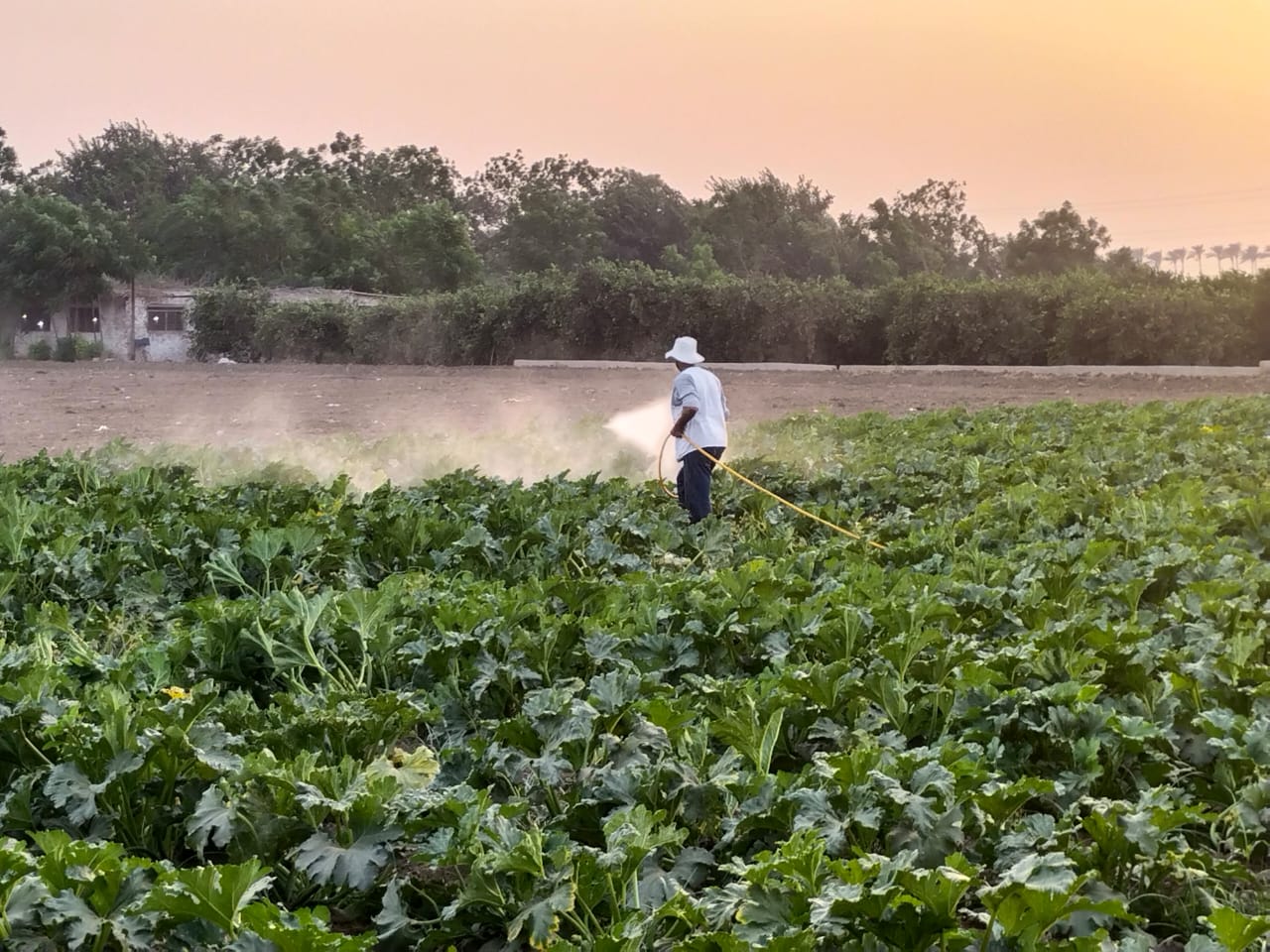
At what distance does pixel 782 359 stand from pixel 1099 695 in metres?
30.7

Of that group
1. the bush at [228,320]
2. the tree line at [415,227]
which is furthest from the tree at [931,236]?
the bush at [228,320]

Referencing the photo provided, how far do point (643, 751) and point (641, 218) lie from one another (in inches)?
2292

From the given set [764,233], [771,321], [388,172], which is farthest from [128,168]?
[771,321]

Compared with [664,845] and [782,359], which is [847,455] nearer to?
[664,845]

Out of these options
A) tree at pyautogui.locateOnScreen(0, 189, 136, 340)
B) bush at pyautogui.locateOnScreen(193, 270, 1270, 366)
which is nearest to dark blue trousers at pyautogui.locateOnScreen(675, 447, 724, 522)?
bush at pyautogui.locateOnScreen(193, 270, 1270, 366)

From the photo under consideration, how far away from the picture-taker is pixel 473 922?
11.4ft

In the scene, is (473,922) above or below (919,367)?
below

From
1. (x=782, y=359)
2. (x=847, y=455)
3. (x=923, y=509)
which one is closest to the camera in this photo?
(x=923, y=509)

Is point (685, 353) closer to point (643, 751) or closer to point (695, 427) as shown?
point (695, 427)

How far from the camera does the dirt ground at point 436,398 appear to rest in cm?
1827

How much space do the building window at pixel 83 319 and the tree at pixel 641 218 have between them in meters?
21.0

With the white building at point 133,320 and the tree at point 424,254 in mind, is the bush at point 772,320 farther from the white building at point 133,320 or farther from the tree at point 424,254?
the tree at point 424,254

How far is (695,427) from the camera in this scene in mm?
10188

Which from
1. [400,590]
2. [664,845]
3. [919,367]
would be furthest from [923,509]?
[919,367]
